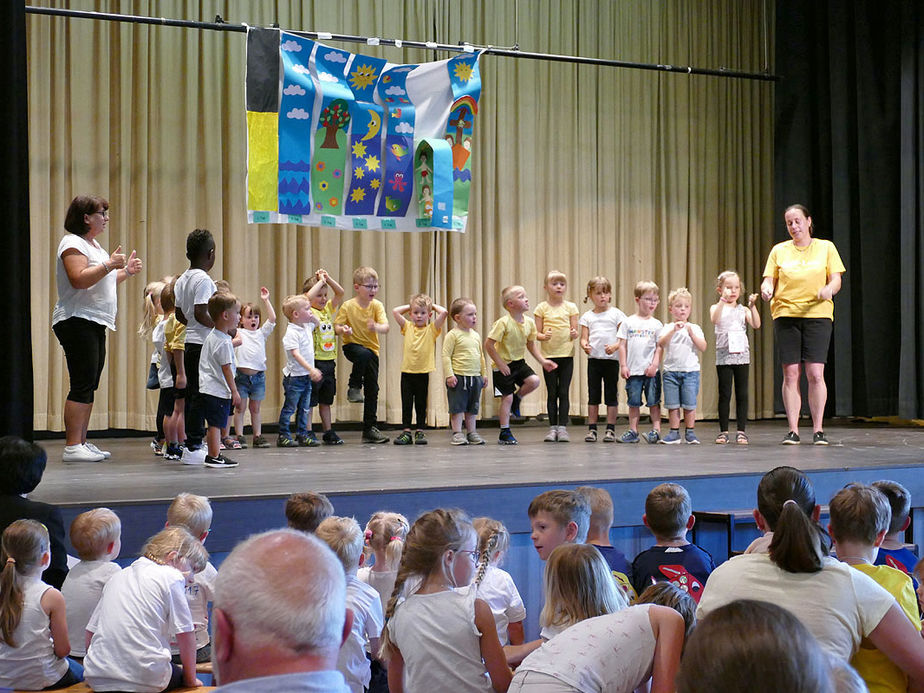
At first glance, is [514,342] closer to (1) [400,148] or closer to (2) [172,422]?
(1) [400,148]

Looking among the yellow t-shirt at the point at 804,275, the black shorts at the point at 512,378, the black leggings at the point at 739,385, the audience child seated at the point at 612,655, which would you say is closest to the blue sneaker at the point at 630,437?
the black leggings at the point at 739,385

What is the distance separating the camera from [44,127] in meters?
8.05

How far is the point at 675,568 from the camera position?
3322 mm

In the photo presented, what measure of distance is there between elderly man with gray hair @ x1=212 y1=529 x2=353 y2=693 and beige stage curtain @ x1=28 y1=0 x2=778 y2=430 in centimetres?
714

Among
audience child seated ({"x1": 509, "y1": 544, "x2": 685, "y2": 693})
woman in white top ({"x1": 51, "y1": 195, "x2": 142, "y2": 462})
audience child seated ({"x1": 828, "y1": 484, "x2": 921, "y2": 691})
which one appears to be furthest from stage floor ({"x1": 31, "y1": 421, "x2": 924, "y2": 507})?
audience child seated ({"x1": 509, "y1": 544, "x2": 685, "y2": 693})

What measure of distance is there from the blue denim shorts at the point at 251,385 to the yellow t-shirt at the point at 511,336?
1.71 meters

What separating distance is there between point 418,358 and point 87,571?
4.32 m

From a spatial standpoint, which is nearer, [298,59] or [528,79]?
[298,59]

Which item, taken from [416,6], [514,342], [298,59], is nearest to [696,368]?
[514,342]

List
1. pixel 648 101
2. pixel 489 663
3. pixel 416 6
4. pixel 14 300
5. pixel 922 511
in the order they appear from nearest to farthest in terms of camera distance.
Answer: pixel 489 663 → pixel 14 300 → pixel 922 511 → pixel 416 6 → pixel 648 101

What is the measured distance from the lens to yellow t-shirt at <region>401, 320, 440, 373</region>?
7.55 meters

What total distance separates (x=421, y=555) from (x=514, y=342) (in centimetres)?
502

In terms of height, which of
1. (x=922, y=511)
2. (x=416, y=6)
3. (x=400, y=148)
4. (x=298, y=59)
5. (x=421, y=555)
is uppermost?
(x=416, y=6)

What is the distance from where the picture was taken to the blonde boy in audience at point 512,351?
24.9ft
